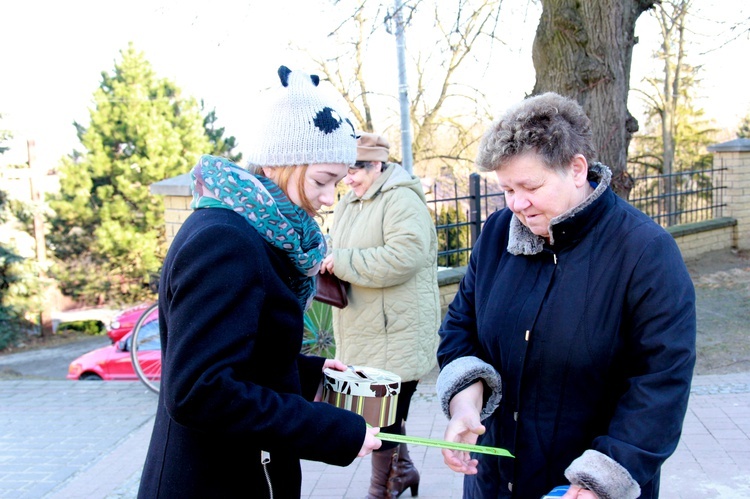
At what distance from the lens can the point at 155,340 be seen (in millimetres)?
6430

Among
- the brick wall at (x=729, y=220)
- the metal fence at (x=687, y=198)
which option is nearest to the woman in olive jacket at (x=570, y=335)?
the brick wall at (x=729, y=220)

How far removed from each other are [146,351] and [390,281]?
124 inches

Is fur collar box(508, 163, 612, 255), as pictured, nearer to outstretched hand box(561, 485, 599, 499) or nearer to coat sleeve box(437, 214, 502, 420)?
coat sleeve box(437, 214, 502, 420)

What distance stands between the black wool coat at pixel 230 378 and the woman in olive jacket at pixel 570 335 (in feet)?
1.64

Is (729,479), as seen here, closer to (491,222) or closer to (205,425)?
(491,222)

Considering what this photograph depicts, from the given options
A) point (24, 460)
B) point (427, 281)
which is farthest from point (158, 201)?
point (427, 281)

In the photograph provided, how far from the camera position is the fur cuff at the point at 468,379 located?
2.12 metres

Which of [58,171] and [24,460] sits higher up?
[58,171]

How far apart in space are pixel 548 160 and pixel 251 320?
89 cm

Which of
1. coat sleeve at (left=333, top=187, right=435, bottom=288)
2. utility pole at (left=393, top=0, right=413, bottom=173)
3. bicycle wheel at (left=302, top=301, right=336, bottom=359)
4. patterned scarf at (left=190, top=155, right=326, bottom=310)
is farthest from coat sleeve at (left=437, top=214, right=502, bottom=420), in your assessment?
utility pole at (left=393, top=0, right=413, bottom=173)

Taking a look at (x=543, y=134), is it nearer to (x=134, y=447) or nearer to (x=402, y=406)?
(x=402, y=406)

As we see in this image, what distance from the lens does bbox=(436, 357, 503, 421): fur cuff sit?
2.12m

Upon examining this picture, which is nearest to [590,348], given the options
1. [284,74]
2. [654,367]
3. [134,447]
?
[654,367]

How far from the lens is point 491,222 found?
2.32 meters
